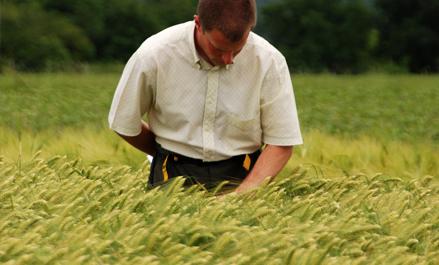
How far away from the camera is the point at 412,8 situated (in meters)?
44.8

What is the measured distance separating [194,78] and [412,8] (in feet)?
139

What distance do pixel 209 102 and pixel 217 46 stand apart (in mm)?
353

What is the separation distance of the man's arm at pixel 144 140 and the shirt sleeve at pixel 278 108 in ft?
1.54

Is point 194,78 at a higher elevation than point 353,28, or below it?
higher

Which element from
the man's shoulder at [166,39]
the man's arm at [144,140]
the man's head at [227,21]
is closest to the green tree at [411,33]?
the man's arm at [144,140]

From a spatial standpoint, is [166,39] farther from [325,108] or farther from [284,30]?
[284,30]

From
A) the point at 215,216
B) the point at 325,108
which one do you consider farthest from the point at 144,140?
the point at 325,108

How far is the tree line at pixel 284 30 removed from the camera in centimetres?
4234

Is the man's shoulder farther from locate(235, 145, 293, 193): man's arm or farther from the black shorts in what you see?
locate(235, 145, 293, 193): man's arm

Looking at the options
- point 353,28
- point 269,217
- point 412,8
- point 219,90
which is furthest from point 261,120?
point 353,28

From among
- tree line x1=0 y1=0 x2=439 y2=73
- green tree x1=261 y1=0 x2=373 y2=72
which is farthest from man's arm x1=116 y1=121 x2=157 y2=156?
green tree x1=261 y1=0 x2=373 y2=72

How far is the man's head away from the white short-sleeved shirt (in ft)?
0.98

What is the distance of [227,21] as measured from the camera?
10.5ft

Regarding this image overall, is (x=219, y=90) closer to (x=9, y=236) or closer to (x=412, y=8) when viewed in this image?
(x=9, y=236)
